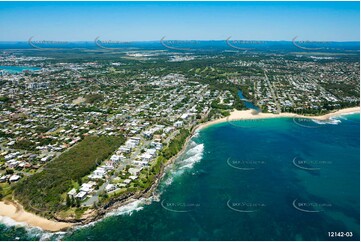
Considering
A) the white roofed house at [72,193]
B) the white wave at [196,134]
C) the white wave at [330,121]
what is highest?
the white wave at [330,121]

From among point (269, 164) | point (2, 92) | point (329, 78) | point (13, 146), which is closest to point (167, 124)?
point (269, 164)

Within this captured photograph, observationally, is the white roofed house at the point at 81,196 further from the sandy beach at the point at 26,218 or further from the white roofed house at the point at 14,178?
the white roofed house at the point at 14,178

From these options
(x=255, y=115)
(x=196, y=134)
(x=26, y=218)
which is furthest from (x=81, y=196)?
(x=255, y=115)

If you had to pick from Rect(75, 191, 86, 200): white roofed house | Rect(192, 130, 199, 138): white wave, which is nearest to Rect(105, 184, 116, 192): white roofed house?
Rect(75, 191, 86, 200): white roofed house

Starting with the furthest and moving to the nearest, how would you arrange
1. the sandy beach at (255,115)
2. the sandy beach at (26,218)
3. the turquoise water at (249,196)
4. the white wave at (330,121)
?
the sandy beach at (255,115) → the white wave at (330,121) → the sandy beach at (26,218) → the turquoise water at (249,196)

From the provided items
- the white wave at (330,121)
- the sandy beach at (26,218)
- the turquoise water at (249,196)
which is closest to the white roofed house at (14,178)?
the sandy beach at (26,218)

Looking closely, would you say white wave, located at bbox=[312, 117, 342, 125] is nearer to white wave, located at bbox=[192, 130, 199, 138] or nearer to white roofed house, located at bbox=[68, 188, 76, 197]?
white wave, located at bbox=[192, 130, 199, 138]

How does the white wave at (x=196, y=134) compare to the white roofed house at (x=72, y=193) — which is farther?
the white wave at (x=196, y=134)

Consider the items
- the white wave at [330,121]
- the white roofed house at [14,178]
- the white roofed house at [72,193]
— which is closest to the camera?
the white roofed house at [72,193]
